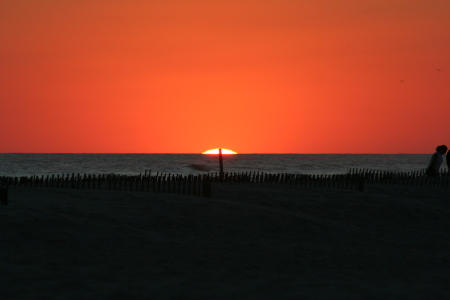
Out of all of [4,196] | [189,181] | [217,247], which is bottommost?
[217,247]

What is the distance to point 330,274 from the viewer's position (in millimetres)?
9016

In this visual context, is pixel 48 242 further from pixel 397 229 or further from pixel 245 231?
pixel 397 229

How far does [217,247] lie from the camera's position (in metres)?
11.4

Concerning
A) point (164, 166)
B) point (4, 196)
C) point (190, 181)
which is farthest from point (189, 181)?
point (164, 166)

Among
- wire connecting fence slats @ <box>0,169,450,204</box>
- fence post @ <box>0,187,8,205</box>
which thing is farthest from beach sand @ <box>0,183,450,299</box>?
wire connecting fence slats @ <box>0,169,450,204</box>

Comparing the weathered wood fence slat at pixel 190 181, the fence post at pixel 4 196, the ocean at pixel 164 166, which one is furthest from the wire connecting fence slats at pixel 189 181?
the ocean at pixel 164 166

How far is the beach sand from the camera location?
793cm

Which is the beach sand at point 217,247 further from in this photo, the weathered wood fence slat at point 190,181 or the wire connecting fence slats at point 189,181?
the wire connecting fence slats at point 189,181

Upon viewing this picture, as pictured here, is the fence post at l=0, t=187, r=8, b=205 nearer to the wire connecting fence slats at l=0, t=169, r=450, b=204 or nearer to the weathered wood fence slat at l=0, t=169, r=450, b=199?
the wire connecting fence slats at l=0, t=169, r=450, b=204

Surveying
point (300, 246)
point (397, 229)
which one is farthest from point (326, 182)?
point (300, 246)

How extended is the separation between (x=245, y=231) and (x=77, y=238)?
13.5ft

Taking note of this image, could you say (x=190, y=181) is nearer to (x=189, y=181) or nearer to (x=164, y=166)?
(x=189, y=181)

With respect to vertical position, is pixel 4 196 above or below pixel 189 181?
below

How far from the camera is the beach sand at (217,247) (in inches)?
312
